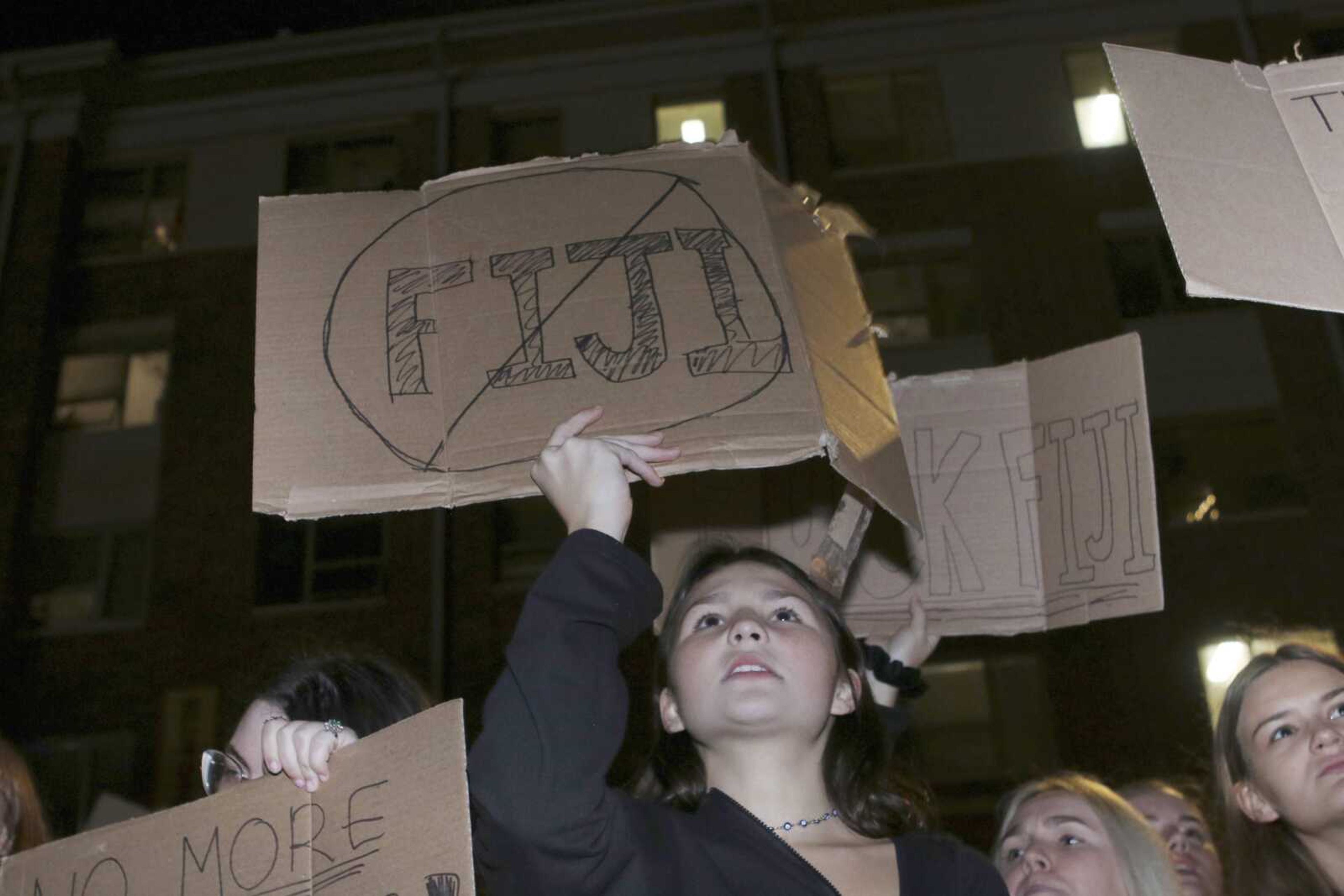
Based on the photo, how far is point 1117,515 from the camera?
2633 mm

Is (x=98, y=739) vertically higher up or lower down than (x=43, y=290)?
lower down

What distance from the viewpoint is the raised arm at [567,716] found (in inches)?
66.1

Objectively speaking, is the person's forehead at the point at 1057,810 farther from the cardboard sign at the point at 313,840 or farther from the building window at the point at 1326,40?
the building window at the point at 1326,40

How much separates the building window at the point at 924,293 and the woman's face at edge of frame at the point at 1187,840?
7.90m

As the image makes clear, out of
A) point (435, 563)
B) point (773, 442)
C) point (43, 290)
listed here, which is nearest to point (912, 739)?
point (773, 442)

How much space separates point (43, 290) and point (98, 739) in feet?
14.1

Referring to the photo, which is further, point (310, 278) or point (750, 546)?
point (750, 546)

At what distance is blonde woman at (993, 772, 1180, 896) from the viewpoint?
2559 millimetres

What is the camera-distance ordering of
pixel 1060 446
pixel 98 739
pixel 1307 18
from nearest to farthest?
pixel 1060 446
pixel 98 739
pixel 1307 18

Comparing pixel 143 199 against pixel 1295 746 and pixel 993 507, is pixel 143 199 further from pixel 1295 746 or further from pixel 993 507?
pixel 1295 746

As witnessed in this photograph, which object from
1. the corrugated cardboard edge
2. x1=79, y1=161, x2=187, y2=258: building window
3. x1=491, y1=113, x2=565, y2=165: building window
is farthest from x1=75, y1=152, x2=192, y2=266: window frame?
the corrugated cardboard edge

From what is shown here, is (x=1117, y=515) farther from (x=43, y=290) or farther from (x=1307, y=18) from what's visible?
(x=43, y=290)

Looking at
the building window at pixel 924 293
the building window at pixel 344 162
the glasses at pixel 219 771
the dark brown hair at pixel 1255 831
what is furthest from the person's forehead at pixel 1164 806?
the building window at pixel 344 162

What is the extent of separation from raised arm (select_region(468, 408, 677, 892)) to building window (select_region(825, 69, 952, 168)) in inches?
410
